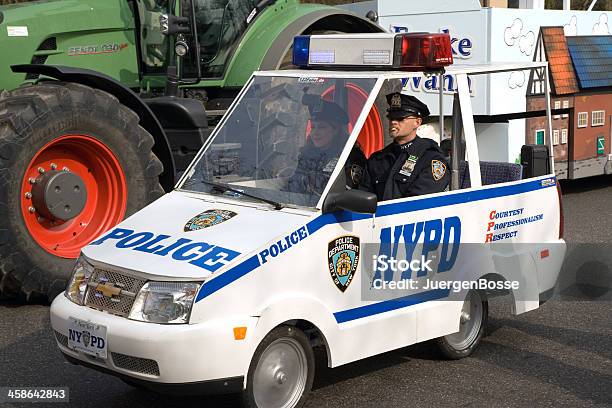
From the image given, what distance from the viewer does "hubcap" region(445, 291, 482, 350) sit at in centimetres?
573

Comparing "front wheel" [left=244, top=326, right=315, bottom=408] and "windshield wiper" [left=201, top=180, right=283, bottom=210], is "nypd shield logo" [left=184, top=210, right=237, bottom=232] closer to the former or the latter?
"windshield wiper" [left=201, top=180, right=283, bottom=210]

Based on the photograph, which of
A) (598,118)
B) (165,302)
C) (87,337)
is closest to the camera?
(165,302)

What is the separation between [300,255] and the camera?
4703mm

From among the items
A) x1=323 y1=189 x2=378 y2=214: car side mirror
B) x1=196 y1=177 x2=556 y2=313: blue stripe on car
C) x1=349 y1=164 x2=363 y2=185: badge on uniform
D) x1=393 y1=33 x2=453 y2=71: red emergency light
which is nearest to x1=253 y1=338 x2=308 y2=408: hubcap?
x1=196 y1=177 x2=556 y2=313: blue stripe on car

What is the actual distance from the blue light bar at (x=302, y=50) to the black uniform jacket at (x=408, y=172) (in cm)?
77

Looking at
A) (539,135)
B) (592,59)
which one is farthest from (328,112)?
(592,59)

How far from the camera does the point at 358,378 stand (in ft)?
17.9

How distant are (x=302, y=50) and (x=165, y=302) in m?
2.09

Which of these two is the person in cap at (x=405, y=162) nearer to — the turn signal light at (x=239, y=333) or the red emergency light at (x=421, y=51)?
the red emergency light at (x=421, y=51)

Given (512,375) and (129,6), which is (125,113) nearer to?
(129,6)

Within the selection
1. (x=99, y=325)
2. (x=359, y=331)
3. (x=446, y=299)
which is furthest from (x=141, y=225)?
(x=446, y=299)

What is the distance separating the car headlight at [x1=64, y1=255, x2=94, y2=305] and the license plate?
0.17 meters

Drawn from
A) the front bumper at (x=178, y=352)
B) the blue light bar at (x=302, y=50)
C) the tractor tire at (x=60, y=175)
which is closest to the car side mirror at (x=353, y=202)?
the front bumper at (x=178, y=352)

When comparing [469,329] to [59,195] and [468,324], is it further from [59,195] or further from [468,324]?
[59,195]
